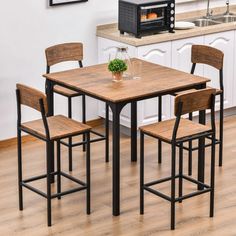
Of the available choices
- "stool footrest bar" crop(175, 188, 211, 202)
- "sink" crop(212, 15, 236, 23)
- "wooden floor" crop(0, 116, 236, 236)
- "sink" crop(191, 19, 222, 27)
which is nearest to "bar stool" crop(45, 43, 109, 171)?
"wooden floor" crop(0, 116, 236, 236)

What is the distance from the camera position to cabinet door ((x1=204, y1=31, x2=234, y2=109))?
24.8 ft

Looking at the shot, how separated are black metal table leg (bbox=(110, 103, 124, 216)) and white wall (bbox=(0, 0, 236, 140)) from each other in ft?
5.47

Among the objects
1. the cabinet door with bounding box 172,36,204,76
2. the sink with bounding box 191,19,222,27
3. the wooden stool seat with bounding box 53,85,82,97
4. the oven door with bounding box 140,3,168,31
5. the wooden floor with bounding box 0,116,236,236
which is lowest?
the wooden floor with bounding box 0,116,236,236

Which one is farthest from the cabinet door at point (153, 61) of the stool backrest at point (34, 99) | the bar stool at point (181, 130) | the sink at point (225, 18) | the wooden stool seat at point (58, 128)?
the stool backrest at point (34, 99)

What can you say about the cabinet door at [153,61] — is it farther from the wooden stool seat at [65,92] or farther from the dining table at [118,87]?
the wooden stool seat at [65,92]

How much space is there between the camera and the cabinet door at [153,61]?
7113mm

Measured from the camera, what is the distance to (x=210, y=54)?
6559 mm

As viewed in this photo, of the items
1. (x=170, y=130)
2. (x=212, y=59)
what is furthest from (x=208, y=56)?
(x=170, y=130)

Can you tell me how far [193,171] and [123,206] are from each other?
904 mm

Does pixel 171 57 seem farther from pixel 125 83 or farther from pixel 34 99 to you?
pixel 34 99

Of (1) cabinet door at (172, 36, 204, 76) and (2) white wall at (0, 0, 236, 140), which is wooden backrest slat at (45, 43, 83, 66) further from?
(1) cabinet door at (172, 36, 204, 76)

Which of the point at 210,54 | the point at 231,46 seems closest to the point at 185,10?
the point at 231,46

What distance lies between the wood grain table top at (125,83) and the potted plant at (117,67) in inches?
2.4

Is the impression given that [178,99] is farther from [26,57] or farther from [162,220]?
[26,57]
